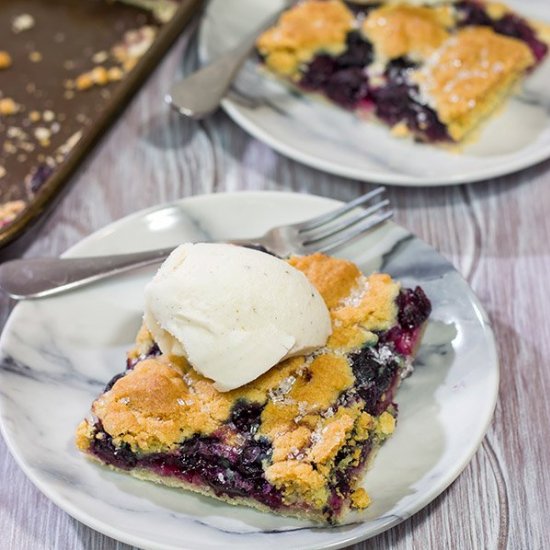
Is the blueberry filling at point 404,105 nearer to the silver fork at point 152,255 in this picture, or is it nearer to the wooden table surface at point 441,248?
the wooden table surface at point 441,248

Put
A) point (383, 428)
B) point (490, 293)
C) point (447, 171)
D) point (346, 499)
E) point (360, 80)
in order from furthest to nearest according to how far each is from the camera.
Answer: point (360, 80) → point (447, 171) → point (490, 293) → point (383, 428) → point (346, 499)

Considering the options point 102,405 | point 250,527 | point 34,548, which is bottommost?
point 34,548

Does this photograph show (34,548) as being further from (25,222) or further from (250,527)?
(25,222)

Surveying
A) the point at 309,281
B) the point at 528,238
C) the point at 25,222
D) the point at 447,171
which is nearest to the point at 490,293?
the point at 528,238

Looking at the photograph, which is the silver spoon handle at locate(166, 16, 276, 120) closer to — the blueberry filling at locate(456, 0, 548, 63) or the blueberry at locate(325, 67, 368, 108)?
the blueberry at locate(325, 67, 368, 108)

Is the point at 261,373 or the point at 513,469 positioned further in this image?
the point at 513,469

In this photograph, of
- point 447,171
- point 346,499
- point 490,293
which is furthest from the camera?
point 447,171

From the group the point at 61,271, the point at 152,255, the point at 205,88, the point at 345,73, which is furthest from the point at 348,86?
the point at 61,271

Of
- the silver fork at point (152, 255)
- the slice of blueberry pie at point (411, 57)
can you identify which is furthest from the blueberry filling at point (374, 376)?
the slice of blueberry pie at point (411, 57)

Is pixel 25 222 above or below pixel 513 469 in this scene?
above
